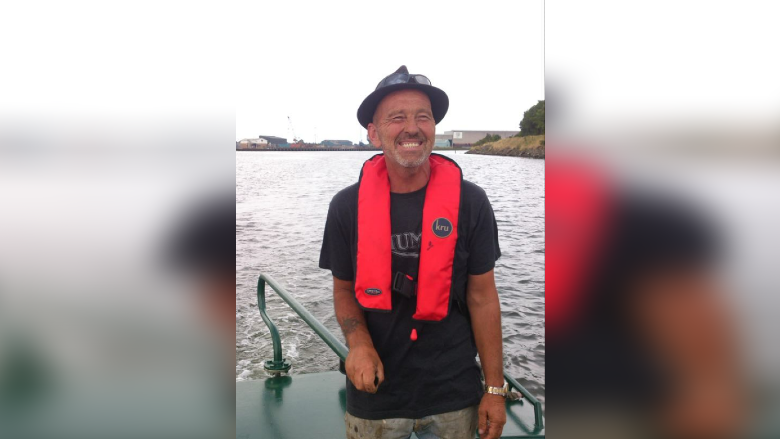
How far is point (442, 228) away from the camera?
197cm

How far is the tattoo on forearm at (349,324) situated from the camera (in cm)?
204

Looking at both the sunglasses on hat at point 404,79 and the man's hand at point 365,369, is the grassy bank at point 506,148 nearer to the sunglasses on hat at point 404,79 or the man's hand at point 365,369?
the sunglasses on hat at point 404,79

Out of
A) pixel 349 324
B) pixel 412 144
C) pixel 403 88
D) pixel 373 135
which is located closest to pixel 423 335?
pixel 349 324

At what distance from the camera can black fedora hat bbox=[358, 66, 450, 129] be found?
1992 millimetres

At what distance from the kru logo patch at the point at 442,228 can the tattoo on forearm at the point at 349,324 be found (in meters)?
0.48

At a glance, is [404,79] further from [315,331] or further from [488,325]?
[315,331]

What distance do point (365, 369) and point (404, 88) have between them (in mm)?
1098

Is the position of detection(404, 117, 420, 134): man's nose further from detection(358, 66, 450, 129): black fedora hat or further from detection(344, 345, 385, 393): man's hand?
detection(344, 345, 385, 393): man's hand

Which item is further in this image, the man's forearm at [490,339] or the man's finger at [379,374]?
the man's forearm at [490,339]
